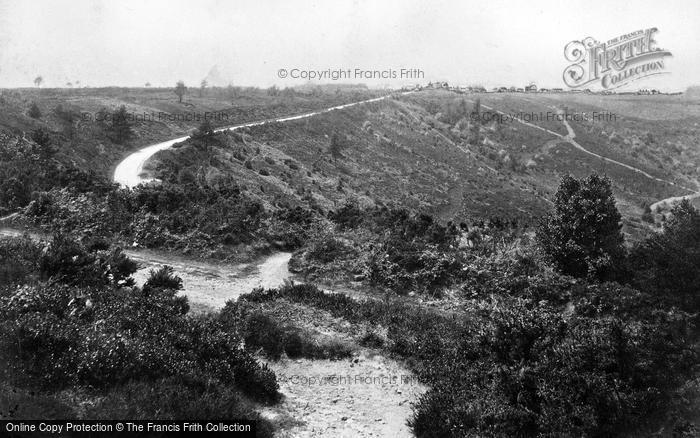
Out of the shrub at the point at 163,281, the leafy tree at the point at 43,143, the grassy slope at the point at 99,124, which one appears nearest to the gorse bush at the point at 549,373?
the shrub at the point at 163,281

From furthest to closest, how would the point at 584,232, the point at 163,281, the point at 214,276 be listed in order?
1. the point at 214,276
2. the point at 584,232
3. the point at 163,281

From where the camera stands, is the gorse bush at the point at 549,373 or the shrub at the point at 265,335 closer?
the gorse bush at the point at 549,373

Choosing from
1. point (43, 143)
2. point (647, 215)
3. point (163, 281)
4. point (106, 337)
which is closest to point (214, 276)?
point (163, 281)

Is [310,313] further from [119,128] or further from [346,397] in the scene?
[119,128]

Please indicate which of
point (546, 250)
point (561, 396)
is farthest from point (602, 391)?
point (546, 250)

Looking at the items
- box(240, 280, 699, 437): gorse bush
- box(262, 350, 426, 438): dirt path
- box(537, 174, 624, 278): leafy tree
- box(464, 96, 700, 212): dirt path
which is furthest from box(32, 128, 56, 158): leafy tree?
box(464, 96, 700, 212): dirt path

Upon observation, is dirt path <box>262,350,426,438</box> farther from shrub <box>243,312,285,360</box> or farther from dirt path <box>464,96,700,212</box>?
dirt path <box>464,96,700,212</box>

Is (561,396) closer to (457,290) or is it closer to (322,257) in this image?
(457,290)

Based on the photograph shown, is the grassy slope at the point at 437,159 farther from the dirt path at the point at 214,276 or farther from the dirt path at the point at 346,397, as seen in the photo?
the dirt path at the point at 346,397
